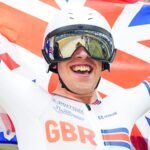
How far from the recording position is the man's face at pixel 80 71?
2.42 m

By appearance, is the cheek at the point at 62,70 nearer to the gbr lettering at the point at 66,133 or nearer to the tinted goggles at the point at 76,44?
the tinted goggles at the point at 76,44

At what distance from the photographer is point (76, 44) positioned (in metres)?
2.42

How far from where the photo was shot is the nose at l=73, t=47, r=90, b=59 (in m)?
2.41

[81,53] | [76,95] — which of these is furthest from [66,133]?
[81,53]

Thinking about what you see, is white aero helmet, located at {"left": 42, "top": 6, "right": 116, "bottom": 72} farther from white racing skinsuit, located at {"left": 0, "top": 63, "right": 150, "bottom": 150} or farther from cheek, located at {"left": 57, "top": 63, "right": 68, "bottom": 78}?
white racing skinsuit, located at {"left": 0, "top": 63, "right": 150, "bottom": 150}

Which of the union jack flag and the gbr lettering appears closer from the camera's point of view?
the gbr lettering

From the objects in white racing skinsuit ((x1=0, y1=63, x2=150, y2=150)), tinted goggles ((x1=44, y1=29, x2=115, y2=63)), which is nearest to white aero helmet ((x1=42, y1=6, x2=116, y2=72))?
tinted goggles ((x1=44, y1=29, x2=115, y2=63))

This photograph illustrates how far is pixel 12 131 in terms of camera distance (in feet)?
9.16

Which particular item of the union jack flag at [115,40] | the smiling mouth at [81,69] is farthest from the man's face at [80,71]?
the union jack flag at [115,40]

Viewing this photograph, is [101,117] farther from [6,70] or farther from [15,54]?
[15,54]

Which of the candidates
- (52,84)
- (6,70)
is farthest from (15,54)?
(6,70)

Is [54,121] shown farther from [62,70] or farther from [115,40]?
[115,40]

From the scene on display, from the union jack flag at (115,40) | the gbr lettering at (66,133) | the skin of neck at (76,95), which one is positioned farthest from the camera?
the union jack flag at (115,40)

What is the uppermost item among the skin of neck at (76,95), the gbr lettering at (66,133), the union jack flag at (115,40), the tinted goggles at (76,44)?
the union jack flag at (115,40)
